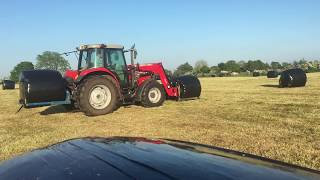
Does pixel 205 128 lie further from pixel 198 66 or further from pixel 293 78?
pixel 198 66

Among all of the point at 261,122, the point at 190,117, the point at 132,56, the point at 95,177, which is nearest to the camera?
the point at 95,177

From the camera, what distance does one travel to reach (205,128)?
395 inches

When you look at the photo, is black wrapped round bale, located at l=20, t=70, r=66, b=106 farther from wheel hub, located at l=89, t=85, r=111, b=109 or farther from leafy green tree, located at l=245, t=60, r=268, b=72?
leafy green tree, located at l=245, t=60, r=268, b=72

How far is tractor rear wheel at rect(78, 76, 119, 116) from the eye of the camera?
14.0 metres

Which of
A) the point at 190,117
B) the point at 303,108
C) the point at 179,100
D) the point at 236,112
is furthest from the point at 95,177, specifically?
the point at 179,100

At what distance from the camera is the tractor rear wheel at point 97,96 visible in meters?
14.0

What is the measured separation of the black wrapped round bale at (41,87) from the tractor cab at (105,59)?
6.75 ft

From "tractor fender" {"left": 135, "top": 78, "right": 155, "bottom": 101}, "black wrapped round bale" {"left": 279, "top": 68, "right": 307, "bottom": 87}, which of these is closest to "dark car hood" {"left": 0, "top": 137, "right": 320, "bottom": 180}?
"tractor fender" {"left": 135, "top": 78, "right": 155, "bottom": 101}

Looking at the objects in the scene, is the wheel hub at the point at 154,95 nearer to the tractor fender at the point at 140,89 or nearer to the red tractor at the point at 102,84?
the red tractor at the point at 102,84

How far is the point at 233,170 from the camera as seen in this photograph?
1.89 m

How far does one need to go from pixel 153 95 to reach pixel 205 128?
6.51 meters

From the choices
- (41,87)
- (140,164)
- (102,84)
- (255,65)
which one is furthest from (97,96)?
(255,65)

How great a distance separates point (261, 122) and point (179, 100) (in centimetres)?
750

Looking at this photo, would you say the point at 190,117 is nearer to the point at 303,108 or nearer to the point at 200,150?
the point at 303,108
